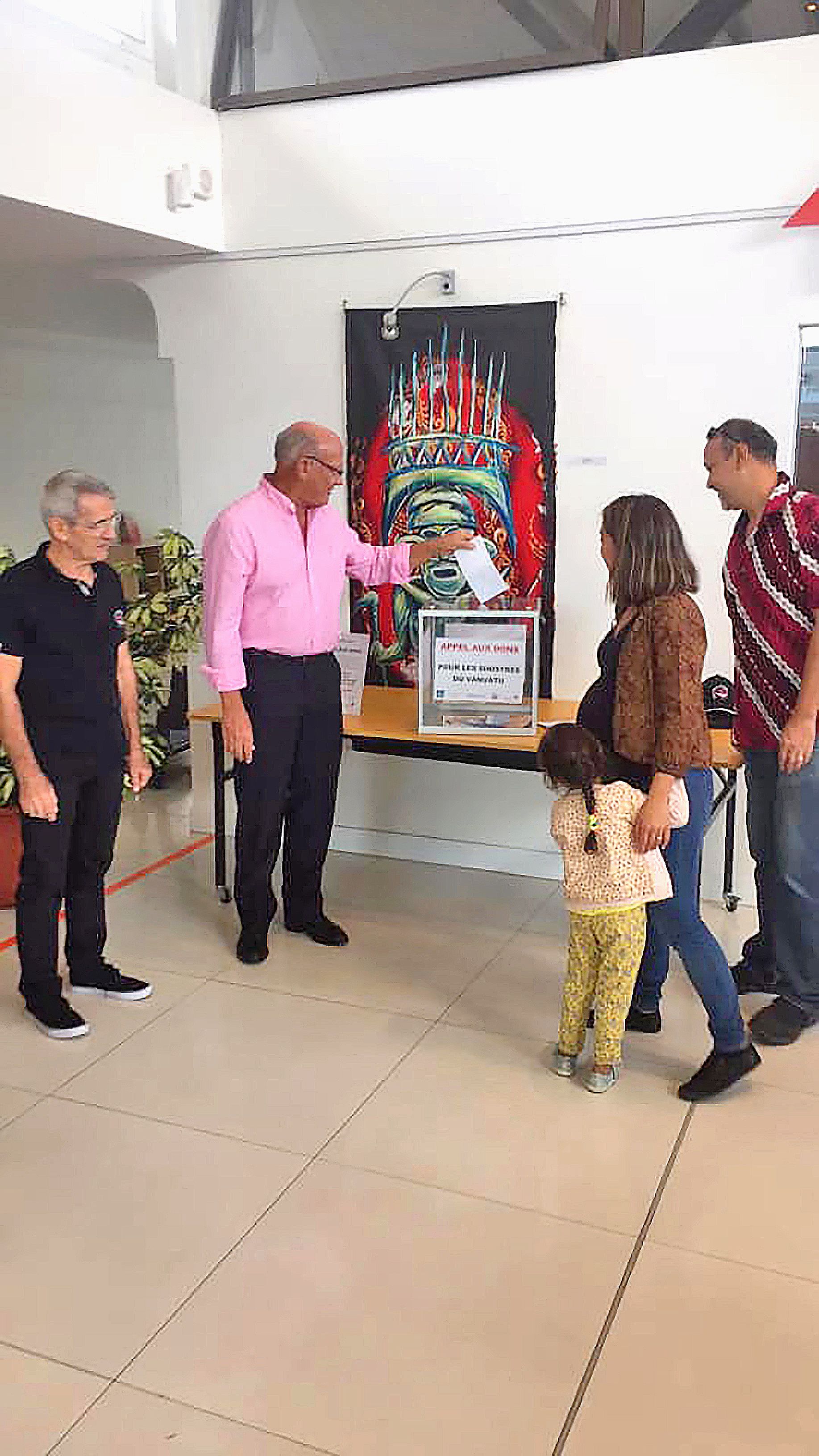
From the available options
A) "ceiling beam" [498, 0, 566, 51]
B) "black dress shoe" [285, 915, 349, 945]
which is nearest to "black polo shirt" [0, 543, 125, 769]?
"black dress shoe" [285, 915, 349, 945]

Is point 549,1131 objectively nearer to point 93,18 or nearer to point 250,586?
point 250,586

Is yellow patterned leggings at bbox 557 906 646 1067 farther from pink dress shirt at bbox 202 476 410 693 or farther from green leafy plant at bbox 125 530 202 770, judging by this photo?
green leafy plant at bbox 125 530 202 770

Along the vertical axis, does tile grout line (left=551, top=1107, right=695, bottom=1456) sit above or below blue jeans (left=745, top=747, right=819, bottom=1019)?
below

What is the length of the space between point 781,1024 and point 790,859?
441mm

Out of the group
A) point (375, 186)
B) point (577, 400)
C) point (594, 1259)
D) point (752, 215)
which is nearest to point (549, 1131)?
point (594, 1259)

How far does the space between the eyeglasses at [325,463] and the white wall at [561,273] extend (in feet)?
3.22

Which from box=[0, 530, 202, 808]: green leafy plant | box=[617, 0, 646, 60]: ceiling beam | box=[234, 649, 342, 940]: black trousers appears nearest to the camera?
box=[234, 649, 342, 940]: black trousers

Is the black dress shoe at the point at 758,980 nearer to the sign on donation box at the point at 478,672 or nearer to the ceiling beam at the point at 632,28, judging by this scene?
the sign on donation box at the point at 478,672

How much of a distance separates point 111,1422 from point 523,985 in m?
1.76

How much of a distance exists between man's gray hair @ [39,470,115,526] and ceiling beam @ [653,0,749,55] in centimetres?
224

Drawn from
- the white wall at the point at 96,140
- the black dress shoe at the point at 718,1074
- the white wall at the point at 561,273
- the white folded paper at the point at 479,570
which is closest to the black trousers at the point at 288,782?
the white folded paper at the point at 479,570

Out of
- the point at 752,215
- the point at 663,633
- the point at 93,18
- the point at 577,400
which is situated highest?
the point at 93,18

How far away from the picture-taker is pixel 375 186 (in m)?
4.03

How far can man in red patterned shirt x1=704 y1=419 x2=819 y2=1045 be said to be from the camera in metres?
2.82
